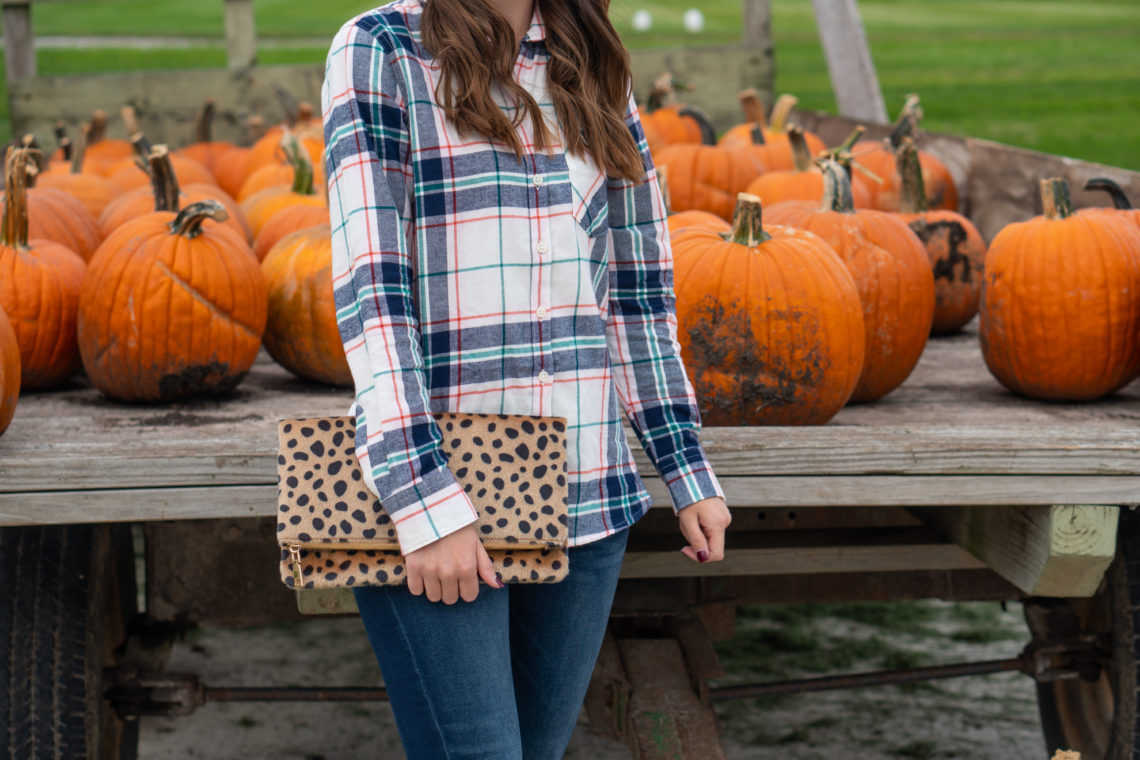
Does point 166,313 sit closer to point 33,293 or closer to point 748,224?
point 33,293

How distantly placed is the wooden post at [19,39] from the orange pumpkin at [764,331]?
15.7ft

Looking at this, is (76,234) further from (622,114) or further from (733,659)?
(733,659)

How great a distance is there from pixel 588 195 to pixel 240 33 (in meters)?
4.68

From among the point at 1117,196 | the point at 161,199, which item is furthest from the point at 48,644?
the point at 1117,196

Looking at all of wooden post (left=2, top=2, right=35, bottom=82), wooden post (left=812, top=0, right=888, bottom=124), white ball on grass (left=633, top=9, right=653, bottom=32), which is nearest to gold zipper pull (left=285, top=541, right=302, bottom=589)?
wooden post (left=812, top=0, right=888, bottom=124)

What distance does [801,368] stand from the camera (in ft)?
7.04

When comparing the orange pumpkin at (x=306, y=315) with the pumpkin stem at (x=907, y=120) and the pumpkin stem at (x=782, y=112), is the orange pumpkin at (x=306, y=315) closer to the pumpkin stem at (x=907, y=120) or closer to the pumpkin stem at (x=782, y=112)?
the pumpkin stem at (x=907, y=120)

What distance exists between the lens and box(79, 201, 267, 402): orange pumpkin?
2.24 metres

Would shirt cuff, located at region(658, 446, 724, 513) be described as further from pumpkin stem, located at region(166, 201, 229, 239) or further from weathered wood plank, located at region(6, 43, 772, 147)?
weathered wood plank, located at region(6, 43, 772, 147)

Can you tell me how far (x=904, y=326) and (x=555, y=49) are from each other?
1225mm

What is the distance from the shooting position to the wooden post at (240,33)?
5.65 meters

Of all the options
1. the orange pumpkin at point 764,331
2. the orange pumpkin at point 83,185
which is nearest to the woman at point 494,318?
the orange pumpkin at point 764,331

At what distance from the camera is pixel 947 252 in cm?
302

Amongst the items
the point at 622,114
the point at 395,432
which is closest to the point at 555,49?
the point at 622,114
